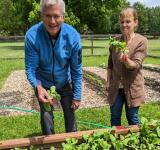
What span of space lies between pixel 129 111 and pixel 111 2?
34.5 meters

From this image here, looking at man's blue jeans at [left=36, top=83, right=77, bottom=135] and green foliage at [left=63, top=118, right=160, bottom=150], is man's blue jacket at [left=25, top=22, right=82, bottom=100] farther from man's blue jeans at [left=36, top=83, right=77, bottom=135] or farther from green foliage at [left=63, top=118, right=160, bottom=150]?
green foliage at [left=63, top=118, right=160, bottom=150]

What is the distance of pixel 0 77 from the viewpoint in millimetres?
12617

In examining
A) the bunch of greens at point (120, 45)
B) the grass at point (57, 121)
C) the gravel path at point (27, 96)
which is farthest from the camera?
the gravel path at point (27, 96)

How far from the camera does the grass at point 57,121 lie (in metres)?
5.90

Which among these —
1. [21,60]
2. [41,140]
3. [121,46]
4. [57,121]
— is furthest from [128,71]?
[21,60]

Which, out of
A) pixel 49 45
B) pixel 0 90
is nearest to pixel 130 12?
pixel 49 45

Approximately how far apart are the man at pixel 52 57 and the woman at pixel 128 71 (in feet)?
1.77

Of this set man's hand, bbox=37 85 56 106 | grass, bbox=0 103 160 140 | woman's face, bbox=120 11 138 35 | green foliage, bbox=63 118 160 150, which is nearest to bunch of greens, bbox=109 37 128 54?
woman's face, bbox=120 11 138 35

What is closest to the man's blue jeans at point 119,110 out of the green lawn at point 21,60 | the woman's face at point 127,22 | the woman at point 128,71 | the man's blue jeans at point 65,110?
the woman at point 128,71

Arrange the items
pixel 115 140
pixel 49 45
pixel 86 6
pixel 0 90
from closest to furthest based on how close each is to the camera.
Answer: pixel 115 140 < pixel 49 45 < pixel 0 90 < pixel 86 6

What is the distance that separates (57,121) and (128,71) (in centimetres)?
220

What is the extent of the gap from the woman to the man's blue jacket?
526mm

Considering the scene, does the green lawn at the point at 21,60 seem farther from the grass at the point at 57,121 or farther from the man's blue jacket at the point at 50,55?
the man's blue jacket at the point at 50,55

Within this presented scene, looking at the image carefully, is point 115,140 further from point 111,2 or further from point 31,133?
point 111,2
